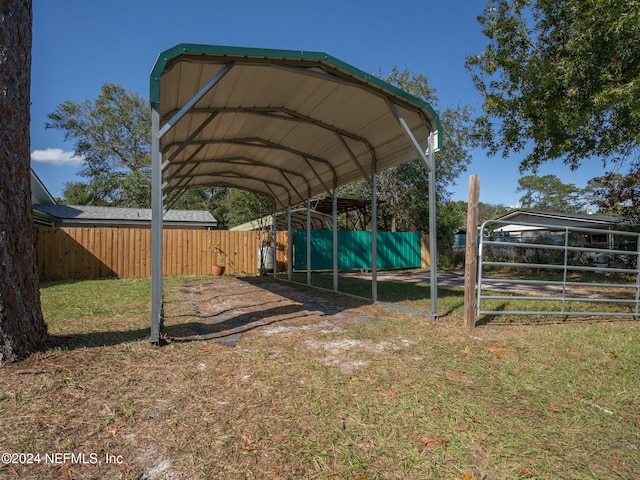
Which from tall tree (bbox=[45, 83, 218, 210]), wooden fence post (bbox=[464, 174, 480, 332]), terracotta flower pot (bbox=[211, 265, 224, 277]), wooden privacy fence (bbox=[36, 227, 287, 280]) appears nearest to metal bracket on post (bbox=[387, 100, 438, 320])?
wooden fence post (bbox=[464, 174, 480, 332])

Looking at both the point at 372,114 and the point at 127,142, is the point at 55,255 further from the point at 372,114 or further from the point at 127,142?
Answer: the point at 127,142

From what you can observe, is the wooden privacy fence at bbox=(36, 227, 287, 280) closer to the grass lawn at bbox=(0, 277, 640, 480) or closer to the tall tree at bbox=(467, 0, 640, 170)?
the grass lawn at bbox=(0, 277, 640, 480)

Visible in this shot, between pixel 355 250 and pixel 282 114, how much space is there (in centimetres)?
998

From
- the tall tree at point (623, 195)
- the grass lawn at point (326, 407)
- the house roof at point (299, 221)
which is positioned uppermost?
the tall tree at point (623, 195)

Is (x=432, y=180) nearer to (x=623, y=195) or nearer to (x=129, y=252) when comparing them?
(x=129, y=252)

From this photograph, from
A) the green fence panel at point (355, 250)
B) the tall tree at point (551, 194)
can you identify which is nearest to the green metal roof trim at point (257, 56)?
the green fence panel at point (355, 250)

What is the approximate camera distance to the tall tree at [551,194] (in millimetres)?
55094

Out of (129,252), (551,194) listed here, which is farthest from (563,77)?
(551,194)

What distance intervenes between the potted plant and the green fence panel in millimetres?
2861

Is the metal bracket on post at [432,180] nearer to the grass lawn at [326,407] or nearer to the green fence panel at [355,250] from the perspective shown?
the grass lawn at [326,407]

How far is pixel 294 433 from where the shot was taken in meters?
2.16

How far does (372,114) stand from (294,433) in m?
5.21

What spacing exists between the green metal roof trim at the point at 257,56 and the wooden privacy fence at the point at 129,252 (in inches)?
383

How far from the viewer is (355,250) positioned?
52.0ft
